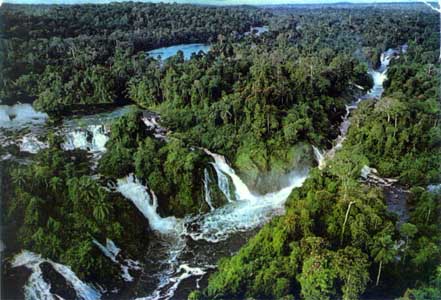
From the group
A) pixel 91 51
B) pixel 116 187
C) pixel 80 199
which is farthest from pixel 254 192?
pixel 91 51

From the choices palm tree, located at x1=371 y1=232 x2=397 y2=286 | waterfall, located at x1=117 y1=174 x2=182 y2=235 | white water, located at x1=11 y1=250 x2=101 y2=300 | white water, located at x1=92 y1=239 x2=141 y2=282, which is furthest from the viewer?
waterfall, located at x1=117 y1=174 x2=182 y2=235

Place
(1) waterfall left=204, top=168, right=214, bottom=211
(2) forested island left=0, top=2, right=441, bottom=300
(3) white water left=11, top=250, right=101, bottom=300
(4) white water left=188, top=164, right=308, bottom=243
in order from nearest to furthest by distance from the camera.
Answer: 1. (3) white water left=11, top=250, right=101, bottom=300
2. (2) forested island left=0, top=2, right=441, bottom=300
3. (4) white water left=188, top=164, right=308, bottom=243
4. (1) waterfall left=204, top=168, right=214, bottom=211

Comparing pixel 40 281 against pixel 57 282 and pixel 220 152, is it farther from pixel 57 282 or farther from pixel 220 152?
pixel 220 152

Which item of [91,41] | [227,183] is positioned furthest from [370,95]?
[91,41]

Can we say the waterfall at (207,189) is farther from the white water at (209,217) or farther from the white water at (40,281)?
the white water at (40,281)

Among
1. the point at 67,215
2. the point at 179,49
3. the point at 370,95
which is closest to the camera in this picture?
the point at 67,215

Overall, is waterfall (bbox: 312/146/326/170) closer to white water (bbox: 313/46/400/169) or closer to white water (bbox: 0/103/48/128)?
white water (bbox: 313/46/400/169)

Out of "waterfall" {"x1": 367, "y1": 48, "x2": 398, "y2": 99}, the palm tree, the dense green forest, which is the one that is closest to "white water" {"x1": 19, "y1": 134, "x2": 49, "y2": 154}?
the dense green forest

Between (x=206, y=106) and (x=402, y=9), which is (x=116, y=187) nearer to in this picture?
(x=206, y=106)
